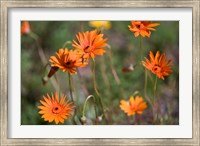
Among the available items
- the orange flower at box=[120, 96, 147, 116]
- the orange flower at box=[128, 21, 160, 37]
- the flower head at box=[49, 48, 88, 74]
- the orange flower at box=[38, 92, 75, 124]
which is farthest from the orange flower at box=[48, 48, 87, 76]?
the orange flower at box=[120, 96, 147, 116]

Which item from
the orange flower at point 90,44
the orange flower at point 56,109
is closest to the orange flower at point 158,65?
the orange flower at point 90,44

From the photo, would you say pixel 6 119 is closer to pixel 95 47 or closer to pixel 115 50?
pixel 95 47

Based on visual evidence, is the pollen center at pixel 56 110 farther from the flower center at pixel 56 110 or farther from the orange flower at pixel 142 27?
the orange flower at pixel 142 27

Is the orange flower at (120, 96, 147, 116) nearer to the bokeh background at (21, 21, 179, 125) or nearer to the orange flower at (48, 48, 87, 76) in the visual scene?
the bokeh background at (21, 21, 179, 125)

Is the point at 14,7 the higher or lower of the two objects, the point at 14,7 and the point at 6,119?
the higher

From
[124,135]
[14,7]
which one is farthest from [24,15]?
[124,135]

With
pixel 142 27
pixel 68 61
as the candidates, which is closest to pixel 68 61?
pixel 68 61

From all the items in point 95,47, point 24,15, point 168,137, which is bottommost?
point 168,137
